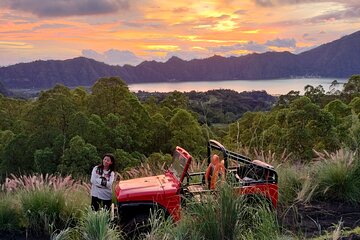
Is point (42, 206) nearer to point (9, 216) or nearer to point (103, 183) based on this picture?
point (9, 216)

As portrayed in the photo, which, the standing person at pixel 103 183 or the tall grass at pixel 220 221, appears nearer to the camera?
the tall grass at pixel 220 221

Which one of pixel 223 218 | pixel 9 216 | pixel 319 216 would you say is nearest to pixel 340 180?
pixel 319 216

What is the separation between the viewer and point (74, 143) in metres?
27.7

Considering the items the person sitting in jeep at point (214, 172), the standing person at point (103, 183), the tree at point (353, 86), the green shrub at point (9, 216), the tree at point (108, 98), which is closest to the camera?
the person sitting in jeep at point (214, 172)

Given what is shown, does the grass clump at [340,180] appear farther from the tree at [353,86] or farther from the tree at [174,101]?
the tree at [174,101]

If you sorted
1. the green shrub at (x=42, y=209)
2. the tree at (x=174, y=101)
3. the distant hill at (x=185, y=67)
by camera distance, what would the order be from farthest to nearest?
the distant hill at (x=185, y=67), the tree at (x=174, y=101), the green shrub at (x=42, y=209)

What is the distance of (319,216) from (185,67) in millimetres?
71043

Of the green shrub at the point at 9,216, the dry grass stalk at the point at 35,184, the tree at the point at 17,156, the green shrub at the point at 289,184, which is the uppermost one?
the dry grass stalk at the point at 35,184

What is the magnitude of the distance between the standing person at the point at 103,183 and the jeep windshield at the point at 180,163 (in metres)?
1.07

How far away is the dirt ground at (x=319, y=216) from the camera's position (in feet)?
25.0

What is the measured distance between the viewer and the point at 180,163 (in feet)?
25.7

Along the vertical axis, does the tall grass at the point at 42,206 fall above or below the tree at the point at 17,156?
above

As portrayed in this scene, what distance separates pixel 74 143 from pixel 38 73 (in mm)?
95354

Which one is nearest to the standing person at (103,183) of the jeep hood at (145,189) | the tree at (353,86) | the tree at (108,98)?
the jeep hood at (145,189)
